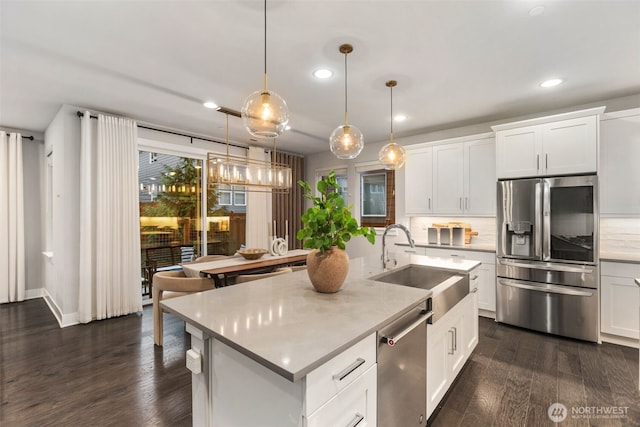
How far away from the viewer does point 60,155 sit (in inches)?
147

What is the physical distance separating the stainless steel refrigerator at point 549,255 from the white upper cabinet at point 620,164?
0.32 m

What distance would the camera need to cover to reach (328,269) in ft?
5.39

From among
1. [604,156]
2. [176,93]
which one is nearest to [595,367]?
[604,156]

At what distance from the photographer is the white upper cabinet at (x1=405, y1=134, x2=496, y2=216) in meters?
4.01

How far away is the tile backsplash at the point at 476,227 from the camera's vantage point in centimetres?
430

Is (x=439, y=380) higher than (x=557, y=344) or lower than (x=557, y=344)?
higher

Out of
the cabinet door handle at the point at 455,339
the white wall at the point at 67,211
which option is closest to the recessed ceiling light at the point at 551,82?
the cabinet door handle at the point at 455,339

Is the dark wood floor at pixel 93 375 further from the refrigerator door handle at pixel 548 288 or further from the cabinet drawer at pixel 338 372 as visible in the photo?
the refrigerator door handle at pixel 548 288

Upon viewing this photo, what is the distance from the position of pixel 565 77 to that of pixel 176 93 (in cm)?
405

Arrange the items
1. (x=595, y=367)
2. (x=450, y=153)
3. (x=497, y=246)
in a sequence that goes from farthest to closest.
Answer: (x=450, y=153) < (x=497, y=246) < (x=595, y=367)

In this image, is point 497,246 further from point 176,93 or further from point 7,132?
point 7,132

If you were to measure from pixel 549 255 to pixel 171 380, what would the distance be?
409 centimetres

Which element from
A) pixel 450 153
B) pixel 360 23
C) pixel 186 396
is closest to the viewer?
pixel 360 23

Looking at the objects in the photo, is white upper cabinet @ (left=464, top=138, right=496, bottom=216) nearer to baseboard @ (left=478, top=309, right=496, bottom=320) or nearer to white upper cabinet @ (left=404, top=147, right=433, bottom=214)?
Result: white upper cabinet @ (left=404, top=147, right=433, bottom=214)
